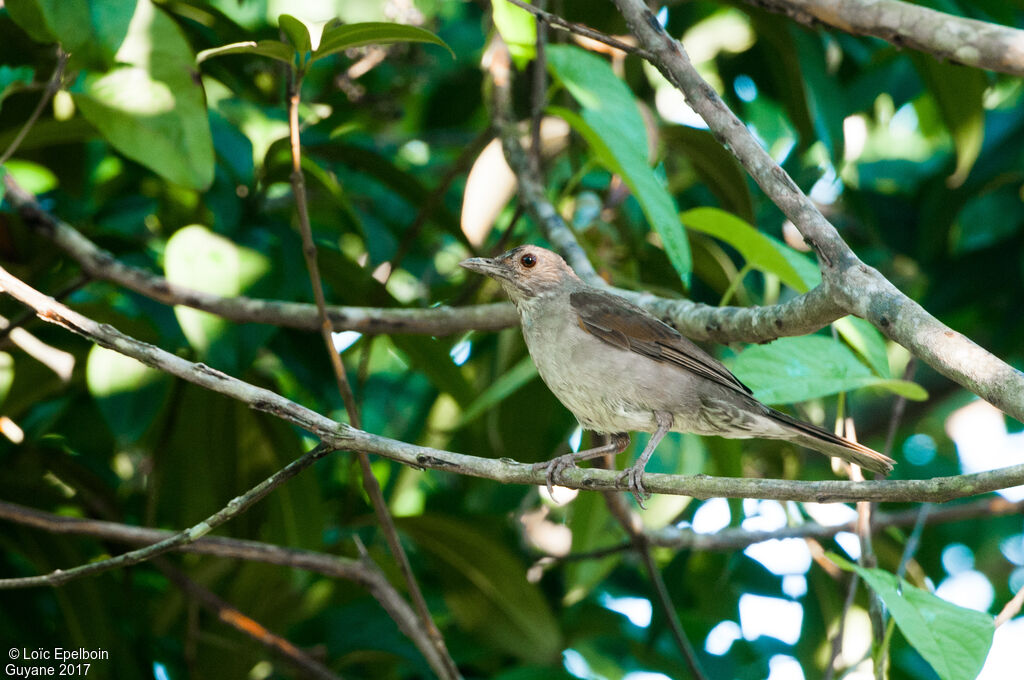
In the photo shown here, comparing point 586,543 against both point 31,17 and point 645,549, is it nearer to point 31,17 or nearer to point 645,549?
point 645,549

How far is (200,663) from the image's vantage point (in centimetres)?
447

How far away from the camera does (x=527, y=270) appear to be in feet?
14.2

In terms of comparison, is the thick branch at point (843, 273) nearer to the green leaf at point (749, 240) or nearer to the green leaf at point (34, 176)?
the green leaf at point (749, 240)

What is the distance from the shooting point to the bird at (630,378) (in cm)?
367

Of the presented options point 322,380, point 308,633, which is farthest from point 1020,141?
point 308,633

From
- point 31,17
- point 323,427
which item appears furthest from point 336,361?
point 31,17

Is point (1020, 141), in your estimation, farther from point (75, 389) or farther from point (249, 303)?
point (75, 389)

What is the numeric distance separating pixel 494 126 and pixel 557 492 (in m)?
1.74

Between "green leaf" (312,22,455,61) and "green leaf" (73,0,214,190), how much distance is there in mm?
599

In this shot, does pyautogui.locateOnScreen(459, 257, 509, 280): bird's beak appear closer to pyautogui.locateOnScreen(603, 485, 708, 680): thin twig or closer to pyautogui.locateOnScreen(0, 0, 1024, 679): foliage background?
pyautogui.locateOnScreen(0, 0, 1024, 679): foliage background

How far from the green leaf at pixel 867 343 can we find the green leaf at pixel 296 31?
77.7 inches

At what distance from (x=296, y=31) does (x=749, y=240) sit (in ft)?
5.42

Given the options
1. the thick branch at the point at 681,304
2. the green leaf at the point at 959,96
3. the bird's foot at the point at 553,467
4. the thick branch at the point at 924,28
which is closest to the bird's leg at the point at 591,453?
the bird's foot at the point at 553,467

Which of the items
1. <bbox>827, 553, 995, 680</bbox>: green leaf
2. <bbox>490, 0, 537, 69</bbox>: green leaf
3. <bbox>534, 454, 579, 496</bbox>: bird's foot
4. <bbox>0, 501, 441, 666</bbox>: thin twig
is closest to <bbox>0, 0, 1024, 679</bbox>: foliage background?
<bbox>490, 0, 537, 69</bbox>: green leaf
